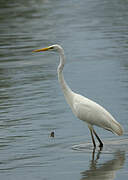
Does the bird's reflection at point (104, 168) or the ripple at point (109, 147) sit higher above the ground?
the bird's reflection at point (104, 168)

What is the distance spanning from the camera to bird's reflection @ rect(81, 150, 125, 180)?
8961 mm

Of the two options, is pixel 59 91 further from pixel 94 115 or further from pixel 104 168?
pixel 104 168

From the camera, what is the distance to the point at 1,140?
35.9 ft

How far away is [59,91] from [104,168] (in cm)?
545

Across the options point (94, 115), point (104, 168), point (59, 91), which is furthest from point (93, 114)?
point (59, 91)

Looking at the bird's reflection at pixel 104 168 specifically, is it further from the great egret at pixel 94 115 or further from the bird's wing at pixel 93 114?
the bird's wing at pixel 93 114

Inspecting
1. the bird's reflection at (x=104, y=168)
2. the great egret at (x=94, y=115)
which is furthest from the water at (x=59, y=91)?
the great egret at (x=94, y=115)

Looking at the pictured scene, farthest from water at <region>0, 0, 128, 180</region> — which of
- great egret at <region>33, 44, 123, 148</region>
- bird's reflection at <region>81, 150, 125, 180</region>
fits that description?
great egret at <region>33, 44, 123, 148</region>

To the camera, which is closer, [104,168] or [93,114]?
[104,168]

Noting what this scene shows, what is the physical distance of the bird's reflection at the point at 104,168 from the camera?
353 inches

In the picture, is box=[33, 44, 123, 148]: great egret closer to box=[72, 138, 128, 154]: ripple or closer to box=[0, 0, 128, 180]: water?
box=[72, 138, 128, 154]: ripple

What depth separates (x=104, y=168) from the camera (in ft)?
30.6

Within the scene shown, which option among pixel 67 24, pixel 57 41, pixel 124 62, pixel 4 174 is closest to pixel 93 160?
pixel 4 174

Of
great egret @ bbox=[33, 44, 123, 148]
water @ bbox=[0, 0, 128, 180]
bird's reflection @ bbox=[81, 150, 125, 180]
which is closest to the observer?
bird's reflection @ bbox=[81, 150, 125, 180]
